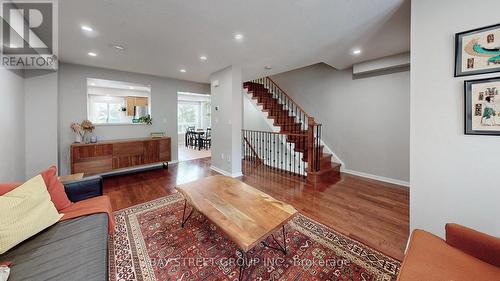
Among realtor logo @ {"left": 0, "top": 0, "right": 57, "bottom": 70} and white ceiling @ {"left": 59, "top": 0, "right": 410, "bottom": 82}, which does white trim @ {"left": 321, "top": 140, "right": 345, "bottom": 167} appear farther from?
realtor logo @ {"left": 0, "top": 0, "right": 57, "bottom": 70}

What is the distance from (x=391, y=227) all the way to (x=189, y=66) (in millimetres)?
4419

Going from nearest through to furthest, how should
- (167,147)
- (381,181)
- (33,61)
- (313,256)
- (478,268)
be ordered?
(478,268) → (313,256) → (33,61) → (381,181) → (167,147)

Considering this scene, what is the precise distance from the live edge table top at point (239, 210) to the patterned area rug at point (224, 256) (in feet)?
1.42

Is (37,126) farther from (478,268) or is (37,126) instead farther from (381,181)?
(381,181)

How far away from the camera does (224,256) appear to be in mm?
1731

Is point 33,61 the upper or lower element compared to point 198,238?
upper

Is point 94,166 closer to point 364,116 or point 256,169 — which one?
point 256,169

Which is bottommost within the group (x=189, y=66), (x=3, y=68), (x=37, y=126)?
(x=37, y=126)

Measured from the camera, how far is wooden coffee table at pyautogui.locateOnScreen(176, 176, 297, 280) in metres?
1.36

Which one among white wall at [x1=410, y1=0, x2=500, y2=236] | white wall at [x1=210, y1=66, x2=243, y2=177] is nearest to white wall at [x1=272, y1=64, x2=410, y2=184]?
white wall at [x1=210, y1=66, x2=243, y2=177]

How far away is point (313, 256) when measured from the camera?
173cm

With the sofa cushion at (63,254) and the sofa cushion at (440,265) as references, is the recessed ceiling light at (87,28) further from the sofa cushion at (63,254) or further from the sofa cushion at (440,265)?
the sofa cushion at (440,265)

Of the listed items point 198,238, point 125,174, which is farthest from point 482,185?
point 125,174

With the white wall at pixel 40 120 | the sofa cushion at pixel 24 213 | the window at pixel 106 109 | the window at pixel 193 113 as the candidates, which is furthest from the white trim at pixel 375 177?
the window at pixel 106 109
